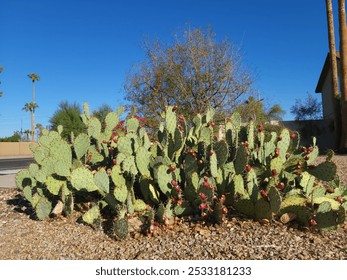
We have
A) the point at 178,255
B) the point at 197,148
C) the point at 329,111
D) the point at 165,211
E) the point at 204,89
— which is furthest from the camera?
the point at 329,111

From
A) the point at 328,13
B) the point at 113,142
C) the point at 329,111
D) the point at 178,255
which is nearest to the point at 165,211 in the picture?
the point at 178,255

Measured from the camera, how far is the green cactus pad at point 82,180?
515 centimetres

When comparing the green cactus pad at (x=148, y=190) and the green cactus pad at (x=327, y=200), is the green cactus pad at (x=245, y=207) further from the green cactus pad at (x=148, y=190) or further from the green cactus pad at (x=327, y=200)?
the green cactus pad at (x=148, y=190)

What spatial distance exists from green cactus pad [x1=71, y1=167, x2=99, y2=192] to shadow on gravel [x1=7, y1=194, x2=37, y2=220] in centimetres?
90

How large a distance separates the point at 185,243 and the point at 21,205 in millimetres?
3329

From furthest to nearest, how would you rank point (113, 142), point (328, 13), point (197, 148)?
1. point (328, 13)
2. point (113, 142)
3. point (197, 148)

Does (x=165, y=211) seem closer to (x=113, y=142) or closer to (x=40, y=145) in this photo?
(x=113, y=142)

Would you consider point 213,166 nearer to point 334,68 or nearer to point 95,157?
point 95,157

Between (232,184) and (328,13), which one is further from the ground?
(328,13)

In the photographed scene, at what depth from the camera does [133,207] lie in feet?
16.5

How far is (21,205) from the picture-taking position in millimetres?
6285

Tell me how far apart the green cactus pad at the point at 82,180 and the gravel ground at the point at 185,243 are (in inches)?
19.6

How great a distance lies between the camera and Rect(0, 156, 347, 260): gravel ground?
154 inches
